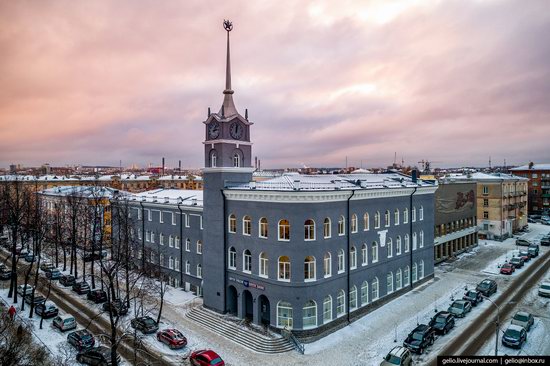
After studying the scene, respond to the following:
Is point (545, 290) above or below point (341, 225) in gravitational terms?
below

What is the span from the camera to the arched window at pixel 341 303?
3359 centimetres

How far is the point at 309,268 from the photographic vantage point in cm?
3155

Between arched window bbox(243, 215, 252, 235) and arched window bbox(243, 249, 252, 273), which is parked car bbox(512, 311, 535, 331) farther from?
arched window bbox(243, 215, 252, 235)

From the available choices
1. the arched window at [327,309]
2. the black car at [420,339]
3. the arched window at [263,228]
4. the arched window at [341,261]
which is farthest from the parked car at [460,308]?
the arched window at [263,228]

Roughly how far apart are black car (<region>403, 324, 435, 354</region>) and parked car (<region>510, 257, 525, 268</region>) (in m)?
31.6

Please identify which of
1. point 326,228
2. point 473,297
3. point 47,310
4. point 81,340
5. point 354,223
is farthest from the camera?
point 473,297

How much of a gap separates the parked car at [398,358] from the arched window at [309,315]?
23.0 ft

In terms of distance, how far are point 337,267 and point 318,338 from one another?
21.3 ft

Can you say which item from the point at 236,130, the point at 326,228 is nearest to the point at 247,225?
the point at 326,228

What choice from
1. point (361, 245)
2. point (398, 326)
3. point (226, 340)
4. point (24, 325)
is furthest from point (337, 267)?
point (24, 325)

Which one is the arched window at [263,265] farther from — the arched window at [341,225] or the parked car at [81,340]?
the parked car at [81,340]

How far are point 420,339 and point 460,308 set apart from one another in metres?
9.69

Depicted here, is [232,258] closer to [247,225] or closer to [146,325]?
[247,225]

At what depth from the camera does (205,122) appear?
38.0 m
